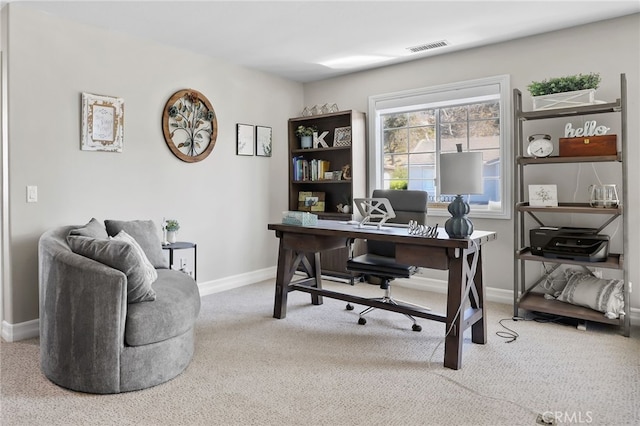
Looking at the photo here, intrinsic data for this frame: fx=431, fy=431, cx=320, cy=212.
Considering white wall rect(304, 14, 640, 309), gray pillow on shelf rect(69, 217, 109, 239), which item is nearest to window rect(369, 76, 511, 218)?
white wall rect(304, 14, 640, 309)

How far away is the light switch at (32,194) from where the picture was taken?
315 centimetres

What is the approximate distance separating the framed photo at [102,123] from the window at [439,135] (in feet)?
8.61

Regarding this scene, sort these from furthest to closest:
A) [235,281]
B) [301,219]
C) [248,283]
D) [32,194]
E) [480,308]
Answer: [248,283] < [235,281] < [301,219] < [32,194] < [480,308]

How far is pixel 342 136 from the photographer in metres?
4.92

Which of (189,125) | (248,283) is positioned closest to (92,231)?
(189,125)

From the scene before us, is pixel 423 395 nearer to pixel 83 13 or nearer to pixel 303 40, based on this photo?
pixel 303 40

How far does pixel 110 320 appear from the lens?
7.20 ft

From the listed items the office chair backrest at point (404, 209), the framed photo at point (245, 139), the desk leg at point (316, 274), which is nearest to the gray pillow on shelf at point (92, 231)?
the desk leg at point (316, 274)

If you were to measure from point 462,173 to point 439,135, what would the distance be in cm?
189

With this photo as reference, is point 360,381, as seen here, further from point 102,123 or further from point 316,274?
point 102,123

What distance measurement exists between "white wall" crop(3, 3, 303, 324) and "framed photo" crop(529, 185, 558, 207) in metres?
2.82

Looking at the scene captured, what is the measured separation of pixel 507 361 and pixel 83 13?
3.87m

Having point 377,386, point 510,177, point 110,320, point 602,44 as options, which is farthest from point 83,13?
point 602,44

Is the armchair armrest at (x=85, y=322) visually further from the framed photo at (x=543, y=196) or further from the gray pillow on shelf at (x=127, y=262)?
the framed photo at (x=543, y=196)
